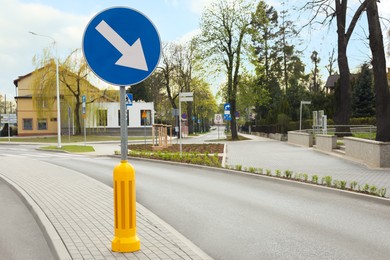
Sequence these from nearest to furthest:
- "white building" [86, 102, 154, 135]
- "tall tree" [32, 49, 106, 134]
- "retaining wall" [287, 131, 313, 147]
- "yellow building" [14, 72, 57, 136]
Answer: "retaining wall" [287, 131, 313, 147], "tall tree" [32, 49, 106, 134], "white building" [86, 102, 154, 135], "yellow building" [14, 72, 57, 136]

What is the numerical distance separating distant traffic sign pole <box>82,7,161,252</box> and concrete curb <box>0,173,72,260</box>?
1.98 ft

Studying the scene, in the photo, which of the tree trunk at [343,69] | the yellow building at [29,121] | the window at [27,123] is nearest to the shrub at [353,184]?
the tree trunk at [343,69]

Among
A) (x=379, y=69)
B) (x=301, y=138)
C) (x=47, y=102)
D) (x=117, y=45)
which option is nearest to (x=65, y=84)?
(x=47, y=102)

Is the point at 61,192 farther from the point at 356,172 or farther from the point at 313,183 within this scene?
the point at 356,172

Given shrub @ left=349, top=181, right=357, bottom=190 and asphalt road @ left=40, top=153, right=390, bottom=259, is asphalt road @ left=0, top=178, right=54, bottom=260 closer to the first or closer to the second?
asphalt road @ left=40, top=153, right=390, bottom=259

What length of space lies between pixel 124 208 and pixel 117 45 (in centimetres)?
182

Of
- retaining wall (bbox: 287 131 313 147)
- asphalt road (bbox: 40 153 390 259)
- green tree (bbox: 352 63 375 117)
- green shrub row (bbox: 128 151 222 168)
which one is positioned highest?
green tree (bbox: 352 63 375 117)

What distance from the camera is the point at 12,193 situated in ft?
32.3

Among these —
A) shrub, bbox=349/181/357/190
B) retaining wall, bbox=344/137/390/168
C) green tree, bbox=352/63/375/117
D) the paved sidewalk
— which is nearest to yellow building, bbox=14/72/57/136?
green tree, bbox=352/63/375/117

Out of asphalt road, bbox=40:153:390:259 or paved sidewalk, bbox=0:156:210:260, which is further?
asphalt road, bbox=40:153:390:259

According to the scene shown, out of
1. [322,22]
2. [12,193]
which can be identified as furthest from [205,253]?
[322,22]

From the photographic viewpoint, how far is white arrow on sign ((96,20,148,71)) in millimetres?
4570

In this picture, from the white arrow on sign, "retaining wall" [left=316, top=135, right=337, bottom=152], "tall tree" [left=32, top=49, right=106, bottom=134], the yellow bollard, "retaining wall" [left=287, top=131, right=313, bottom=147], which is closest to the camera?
the yellow bollard

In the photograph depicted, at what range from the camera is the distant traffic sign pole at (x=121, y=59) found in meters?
4.50
